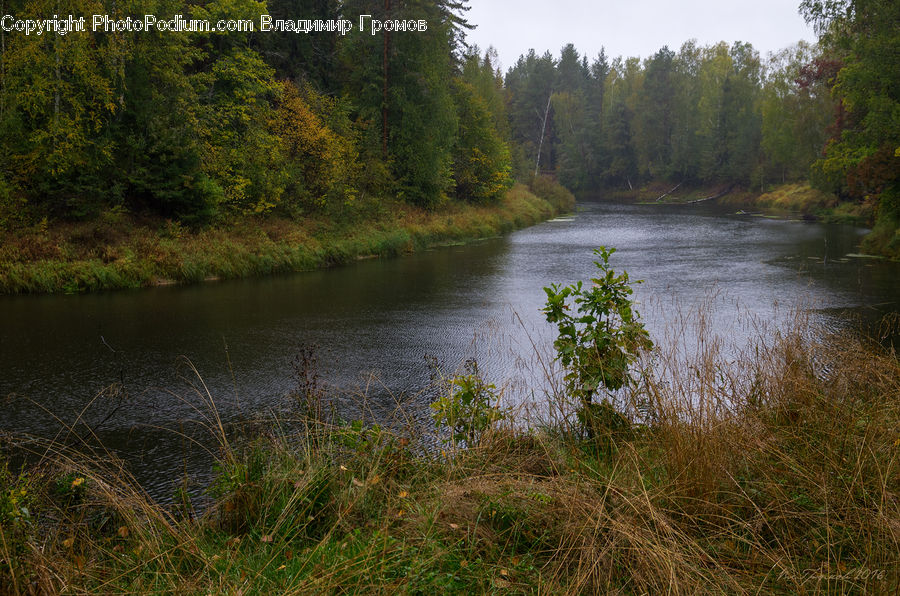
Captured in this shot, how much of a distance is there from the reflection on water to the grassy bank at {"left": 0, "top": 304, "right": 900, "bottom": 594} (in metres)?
0.96

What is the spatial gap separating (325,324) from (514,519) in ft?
32.2

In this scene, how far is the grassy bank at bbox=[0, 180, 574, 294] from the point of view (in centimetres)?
1672

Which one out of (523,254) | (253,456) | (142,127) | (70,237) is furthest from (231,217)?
(253,456)

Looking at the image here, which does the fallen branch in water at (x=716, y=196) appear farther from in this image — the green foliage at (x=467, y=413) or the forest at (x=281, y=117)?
the green foliage at (x=467, y=413)

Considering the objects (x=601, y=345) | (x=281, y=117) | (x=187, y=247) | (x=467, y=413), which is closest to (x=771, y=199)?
(x=281, y=117)

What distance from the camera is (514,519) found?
3.88 m

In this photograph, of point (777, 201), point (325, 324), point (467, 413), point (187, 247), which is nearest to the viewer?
point (467, 413)

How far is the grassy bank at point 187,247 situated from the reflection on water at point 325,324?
0.93 metres

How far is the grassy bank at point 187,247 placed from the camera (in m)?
16.7

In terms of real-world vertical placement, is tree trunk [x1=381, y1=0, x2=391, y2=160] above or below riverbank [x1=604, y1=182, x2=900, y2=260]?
above

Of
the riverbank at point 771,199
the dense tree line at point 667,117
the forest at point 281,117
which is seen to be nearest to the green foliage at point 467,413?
the forest at point 281,117

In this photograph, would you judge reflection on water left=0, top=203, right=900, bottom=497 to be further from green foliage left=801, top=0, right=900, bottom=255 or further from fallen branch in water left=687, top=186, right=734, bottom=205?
fallen branch in water left=687, top=186, right=734, bottom=205

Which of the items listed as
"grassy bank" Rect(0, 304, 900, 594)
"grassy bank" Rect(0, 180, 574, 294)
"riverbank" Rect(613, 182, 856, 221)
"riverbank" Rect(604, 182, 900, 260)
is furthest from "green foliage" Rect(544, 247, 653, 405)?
"riverbank" Rect(613, 182, 856, 221)

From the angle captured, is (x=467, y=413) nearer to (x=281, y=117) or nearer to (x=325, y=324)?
(x=325, y=324)
